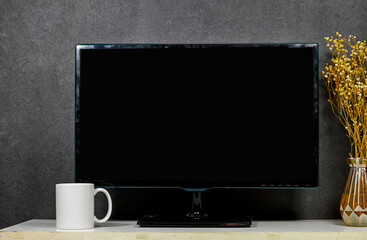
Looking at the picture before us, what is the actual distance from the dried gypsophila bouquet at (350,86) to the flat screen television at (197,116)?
108 mm

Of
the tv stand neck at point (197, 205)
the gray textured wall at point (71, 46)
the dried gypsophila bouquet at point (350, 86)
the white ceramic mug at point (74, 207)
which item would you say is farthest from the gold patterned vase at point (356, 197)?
the white ceramic mug at point (74, 207)

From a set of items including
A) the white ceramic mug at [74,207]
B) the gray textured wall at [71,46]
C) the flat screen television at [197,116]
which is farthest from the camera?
the gray textured wall at [71,46]

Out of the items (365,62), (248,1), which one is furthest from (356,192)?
(248,1)

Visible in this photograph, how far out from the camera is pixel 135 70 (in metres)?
1.60

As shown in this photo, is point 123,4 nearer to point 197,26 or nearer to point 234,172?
point 197,26

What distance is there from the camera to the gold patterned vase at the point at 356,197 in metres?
1.49

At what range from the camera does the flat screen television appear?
157cm

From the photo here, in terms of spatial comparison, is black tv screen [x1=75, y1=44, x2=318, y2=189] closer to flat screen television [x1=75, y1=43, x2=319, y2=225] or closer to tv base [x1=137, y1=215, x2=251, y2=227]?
flat screen television [x1=75, y1=43, x2=319, y2=225]

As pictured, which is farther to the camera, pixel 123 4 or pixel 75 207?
pixel 123 4

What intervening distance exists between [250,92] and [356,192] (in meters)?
0.43

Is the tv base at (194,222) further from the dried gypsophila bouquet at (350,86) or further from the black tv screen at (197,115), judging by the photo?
the dried gypsophila bouquet at (350,86)

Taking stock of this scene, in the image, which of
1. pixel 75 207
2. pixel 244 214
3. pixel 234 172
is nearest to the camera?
Result: pixel 75 207

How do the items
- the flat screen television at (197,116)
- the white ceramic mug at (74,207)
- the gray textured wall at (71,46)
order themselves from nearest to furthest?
the white ceramic mug at (74,207) → the flat screen television at (197,116) → the gray textured wall at (71,46)

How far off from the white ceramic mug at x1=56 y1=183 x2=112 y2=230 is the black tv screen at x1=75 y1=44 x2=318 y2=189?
142 millimetres
